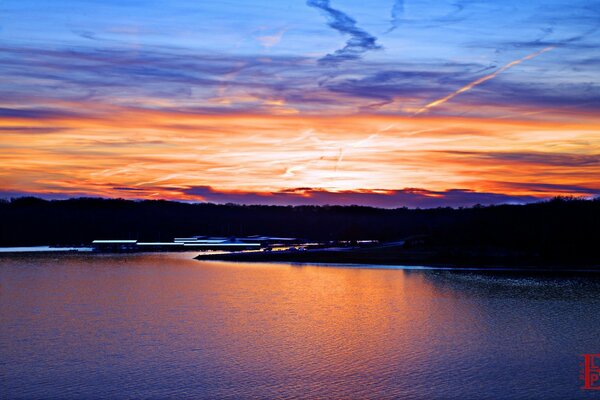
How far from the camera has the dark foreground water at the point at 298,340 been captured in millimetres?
22406

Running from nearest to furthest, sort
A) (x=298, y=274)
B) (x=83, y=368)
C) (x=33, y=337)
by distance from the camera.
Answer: (x=83, y=368) → (x=33, y=337) → (x=298, y=274)

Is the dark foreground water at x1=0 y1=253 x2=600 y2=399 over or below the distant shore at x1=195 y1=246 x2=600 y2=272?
below

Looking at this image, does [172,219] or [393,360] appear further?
[172,219]

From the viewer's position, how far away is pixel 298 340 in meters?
29.8

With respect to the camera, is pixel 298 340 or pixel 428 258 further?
pixel 428 258

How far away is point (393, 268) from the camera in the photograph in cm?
6969

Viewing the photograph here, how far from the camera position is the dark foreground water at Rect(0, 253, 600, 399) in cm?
2241

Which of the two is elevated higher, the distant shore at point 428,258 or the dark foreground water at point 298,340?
the distant shore at point 428,258

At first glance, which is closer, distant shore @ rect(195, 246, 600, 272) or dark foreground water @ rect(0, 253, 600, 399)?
dark foreground water @ rect(0, 253, 600, 399)

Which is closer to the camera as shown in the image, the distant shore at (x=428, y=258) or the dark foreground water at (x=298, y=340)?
the dark foreground water at (x=298, y=340)

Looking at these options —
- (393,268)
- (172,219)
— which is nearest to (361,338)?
(393,268)

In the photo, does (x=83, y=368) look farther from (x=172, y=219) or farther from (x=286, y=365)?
(x=172, y=219)

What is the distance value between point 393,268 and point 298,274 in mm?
10624

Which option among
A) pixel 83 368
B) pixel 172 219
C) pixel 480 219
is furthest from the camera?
pixel 172 219
